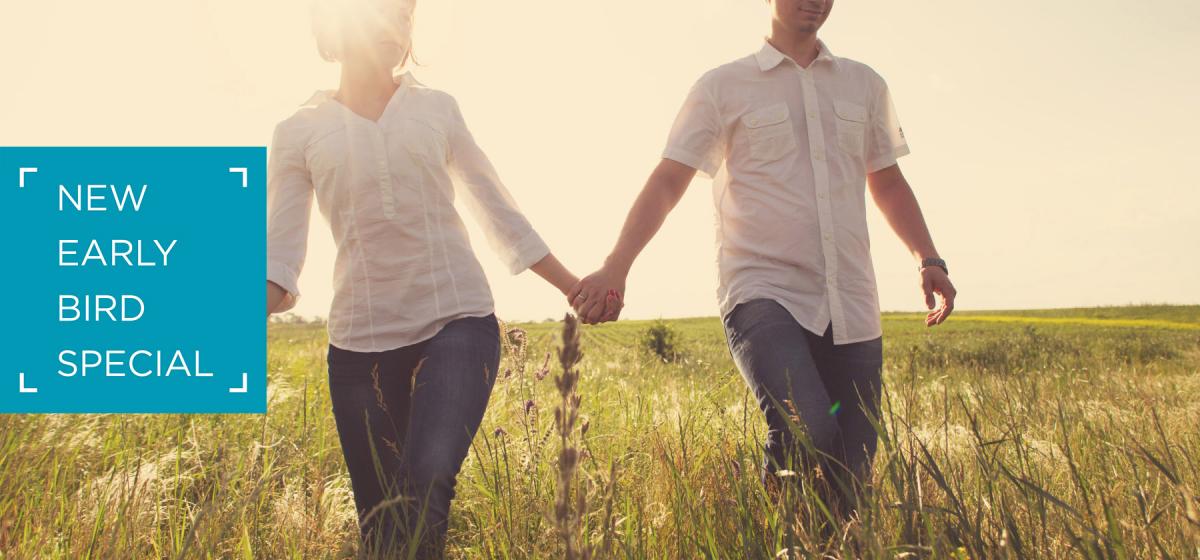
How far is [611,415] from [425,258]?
2.93m

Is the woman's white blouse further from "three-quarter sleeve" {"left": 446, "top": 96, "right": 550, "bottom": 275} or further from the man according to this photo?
the man

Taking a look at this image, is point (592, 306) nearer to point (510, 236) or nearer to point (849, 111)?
point (510, 236)

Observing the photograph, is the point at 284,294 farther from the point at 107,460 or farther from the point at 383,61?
the point at 107,460

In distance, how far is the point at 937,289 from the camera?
3.32 metres

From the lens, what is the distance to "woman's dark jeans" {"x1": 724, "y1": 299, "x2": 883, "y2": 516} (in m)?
2.63

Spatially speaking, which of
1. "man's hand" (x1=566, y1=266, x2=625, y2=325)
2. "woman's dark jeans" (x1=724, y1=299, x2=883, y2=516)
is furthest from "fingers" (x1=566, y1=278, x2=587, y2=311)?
"woman's dark jeans" (x1=724, y1=299, x2=883, y2=516)

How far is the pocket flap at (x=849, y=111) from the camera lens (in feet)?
10.8

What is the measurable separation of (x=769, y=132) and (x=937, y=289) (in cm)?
96

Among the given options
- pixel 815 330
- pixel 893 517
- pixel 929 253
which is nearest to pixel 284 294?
pixel 815 330

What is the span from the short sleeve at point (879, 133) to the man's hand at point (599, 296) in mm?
1364

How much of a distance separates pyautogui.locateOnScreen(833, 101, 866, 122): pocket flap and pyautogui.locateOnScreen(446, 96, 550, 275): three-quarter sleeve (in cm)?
132

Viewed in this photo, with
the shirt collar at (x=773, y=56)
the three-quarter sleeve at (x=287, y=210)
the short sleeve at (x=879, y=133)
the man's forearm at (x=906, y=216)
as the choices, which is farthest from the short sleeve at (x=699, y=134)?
the three-quarter sleeve at (x=287, y=210)

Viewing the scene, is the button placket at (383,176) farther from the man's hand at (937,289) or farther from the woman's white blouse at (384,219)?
the man's hand at (937,289)

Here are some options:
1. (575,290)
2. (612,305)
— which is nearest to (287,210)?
(575,290)
